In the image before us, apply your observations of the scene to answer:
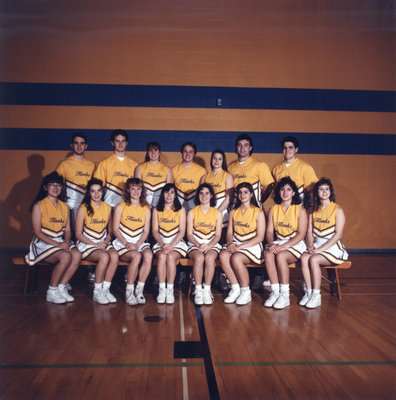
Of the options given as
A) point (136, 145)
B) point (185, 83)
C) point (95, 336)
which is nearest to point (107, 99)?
point (136, 145)

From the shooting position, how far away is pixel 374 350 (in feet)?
7.70

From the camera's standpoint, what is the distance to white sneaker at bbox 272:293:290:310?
123 inches

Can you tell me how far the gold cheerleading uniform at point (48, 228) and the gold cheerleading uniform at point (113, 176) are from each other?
1.69 feet

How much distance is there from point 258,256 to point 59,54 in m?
4.26

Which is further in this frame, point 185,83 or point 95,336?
point 185,83

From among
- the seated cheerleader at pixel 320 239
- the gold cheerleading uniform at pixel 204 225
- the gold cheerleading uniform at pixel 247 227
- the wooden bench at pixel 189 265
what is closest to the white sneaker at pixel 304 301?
the seated cheerleader at pixel 320 239

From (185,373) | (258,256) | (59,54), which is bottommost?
(185,373)

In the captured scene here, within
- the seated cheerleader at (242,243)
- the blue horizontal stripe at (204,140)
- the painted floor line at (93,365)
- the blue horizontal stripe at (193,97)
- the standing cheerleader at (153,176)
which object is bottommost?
the painted floor line at (93,365)

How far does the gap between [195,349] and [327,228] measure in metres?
1.85

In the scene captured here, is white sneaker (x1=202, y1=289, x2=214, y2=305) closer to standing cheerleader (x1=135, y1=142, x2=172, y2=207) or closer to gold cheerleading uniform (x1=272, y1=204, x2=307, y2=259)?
gold cheerleading uniform (x1=272, y1=204, x2=307, y2=259)

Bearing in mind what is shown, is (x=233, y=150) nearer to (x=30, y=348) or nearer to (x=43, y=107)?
(x=43, y=107)

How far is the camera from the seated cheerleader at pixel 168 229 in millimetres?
3326

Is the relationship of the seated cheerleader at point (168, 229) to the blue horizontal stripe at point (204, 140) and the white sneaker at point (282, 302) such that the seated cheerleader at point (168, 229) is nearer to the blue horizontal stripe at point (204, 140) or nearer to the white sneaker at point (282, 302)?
the white sneaker at point (282, 302)

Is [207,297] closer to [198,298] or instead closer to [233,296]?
[198,298]
